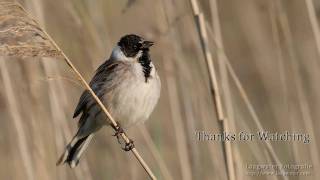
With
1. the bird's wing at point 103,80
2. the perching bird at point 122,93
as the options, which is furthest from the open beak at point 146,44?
the bird's wing at point 103,80

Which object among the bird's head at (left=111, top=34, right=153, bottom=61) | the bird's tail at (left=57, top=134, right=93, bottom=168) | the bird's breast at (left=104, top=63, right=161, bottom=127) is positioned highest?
the bird's head at (left=111, top=34, right=153, bottom=61)

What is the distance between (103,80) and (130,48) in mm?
195

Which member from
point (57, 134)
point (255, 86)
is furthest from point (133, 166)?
point (255, 86)

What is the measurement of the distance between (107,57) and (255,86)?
7.41ft

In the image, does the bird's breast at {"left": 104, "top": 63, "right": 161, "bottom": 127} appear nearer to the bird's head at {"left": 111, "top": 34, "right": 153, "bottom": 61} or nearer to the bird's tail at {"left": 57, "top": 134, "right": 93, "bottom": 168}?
the bird's head at {"left": 111, "top": 34, "right": 153, "bottom": 61}

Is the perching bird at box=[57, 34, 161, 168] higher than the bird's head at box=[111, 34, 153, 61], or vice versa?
the bird's head at box=[111, 34, 153, 61]

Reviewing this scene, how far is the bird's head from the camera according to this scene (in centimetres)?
328

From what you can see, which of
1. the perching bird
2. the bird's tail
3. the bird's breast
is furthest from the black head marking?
the bird's tail

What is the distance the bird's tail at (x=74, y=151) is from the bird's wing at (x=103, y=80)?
136 mm

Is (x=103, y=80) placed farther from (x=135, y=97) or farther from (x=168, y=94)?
(x=168, y=94)

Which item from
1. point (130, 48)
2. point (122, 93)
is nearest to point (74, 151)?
point (122, 93)

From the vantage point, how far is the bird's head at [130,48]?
3.28 meters

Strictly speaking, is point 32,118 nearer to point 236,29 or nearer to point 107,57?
point 107,57

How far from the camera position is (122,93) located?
3.20 meters
